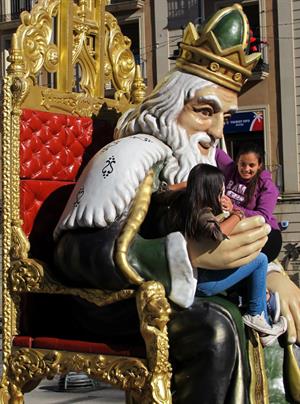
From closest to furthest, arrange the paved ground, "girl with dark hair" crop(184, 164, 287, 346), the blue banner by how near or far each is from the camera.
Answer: "girl with dark hair" crop(184, 164, 287, 346)
the paved ground
the blue banner

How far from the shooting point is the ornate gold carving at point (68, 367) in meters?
3.28

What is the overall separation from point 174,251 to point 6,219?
2.96 ft

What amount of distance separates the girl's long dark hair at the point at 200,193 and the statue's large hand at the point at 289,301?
0.69m

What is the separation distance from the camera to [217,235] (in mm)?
3123

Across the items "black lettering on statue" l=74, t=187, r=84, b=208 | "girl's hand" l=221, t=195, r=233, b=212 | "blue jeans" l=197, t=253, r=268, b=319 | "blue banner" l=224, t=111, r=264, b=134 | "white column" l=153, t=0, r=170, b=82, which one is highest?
"white column" l=153, t=0, r=170, b=82

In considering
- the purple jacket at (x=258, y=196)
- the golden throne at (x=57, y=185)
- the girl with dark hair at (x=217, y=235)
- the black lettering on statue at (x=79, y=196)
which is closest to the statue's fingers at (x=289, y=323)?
the girl with dark hair at (x=217, y=235)

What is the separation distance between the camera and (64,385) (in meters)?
6.90

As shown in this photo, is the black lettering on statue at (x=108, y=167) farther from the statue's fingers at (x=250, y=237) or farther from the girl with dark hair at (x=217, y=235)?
the statue's fingers at (x=250, y=237)

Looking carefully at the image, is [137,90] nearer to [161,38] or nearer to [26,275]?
[26,275]

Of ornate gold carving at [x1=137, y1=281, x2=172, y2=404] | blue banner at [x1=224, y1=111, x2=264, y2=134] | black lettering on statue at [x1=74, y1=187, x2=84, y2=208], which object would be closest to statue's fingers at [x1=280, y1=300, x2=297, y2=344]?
ornate gold carving at [x1=137, y1=281, x2=172, y2=404]

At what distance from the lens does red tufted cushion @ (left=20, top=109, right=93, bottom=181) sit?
154 inches

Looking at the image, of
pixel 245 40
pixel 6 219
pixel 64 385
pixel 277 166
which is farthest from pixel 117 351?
pixel 277 166

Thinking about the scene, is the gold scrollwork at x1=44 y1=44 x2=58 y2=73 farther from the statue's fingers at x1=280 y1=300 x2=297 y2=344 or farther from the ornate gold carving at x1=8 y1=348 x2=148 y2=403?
the statue's fingers at x1=280 y1=300 x2=297 y2=344

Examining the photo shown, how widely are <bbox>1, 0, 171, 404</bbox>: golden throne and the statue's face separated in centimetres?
71
